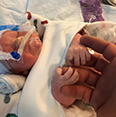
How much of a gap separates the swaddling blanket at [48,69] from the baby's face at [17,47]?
0.04 meters

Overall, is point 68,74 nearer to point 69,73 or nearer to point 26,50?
point 69,73

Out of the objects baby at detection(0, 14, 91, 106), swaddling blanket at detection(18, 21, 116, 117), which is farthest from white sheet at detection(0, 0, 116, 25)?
baby at detection(0, 14, 91, 106)

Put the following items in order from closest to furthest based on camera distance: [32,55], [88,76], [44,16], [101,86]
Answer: [101,86], [88,76], [32,55], [44,16]

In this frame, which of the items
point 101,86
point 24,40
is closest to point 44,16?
point 24,40

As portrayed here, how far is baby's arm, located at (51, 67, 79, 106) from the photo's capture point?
22.1 inches

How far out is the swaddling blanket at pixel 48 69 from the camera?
0.67 metres

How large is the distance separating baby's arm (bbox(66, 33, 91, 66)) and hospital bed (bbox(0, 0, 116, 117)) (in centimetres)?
17

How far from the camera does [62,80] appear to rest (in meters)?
0.58

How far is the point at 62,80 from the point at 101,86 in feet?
0.47

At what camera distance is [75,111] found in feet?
2.24

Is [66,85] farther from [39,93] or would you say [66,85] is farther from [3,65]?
[3,65]

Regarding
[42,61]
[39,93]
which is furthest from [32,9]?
[39,93]

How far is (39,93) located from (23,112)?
10 centimetres

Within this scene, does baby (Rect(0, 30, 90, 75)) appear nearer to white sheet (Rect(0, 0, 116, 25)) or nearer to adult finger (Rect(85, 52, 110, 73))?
adult finger (Rect(85, 52, 110, 73))
